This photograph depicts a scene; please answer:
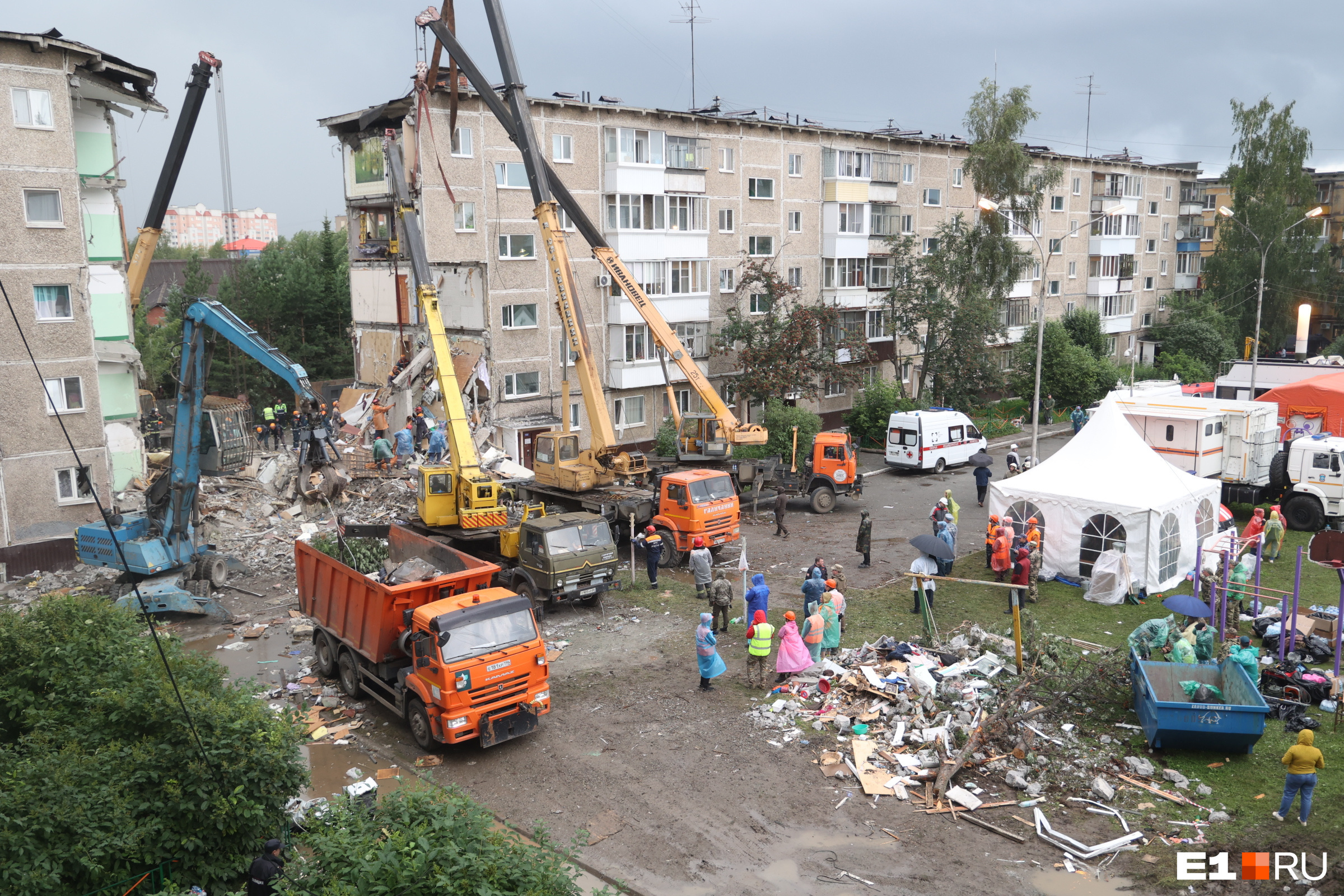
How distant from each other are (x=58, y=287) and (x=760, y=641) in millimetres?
19934

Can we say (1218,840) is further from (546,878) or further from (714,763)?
(546,878)

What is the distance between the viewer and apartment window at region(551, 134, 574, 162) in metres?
32.7

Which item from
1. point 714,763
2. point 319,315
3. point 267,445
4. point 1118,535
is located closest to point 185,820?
point 714,763

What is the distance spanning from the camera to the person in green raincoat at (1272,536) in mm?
21953

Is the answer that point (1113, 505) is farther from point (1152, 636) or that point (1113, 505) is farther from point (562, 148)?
point (562, 148)

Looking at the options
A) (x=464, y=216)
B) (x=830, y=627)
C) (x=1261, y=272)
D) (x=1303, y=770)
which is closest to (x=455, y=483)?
(x=830, y=627)

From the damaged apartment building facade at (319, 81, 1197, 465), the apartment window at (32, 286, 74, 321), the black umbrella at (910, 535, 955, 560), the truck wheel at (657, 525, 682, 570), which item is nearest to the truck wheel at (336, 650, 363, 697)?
the truck wheel at (657, 525, 682, 570)

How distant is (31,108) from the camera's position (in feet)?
73.7

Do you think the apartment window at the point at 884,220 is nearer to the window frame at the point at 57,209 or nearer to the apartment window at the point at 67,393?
the window frame at the point at 57,209

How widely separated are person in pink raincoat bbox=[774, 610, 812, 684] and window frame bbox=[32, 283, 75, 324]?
19.9 m

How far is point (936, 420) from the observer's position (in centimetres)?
3378

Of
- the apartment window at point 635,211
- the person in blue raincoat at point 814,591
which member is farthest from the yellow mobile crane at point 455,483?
the apartment window at point 635,211

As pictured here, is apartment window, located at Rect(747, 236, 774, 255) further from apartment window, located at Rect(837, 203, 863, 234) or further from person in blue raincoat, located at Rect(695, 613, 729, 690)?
person in blue raincoat, located at Rect(695, 613, 729, 690)

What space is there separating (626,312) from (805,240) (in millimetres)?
11525
